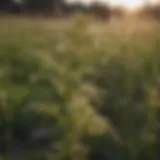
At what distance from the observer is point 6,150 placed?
0.99 meters

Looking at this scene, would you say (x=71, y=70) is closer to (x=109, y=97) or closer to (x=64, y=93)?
(x=64, y=93)

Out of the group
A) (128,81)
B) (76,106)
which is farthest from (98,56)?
(76,106)

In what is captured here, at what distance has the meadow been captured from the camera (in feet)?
2.77

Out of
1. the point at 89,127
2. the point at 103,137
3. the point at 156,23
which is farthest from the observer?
the point at 156,23

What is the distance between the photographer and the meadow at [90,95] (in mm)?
843

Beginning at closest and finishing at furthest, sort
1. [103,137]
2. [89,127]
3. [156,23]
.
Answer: [89,127], [103,137], [156,23]

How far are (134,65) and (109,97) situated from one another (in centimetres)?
9

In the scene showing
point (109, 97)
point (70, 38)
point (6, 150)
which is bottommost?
point (6, 150)

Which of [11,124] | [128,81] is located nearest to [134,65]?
[128,81]

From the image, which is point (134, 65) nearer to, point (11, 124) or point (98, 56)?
point (98, 56)

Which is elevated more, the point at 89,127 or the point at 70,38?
the point at 70,38

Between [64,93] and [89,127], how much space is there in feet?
0.25

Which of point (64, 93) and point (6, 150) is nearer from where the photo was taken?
point (64, 93)

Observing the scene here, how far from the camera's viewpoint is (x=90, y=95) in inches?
33.7
